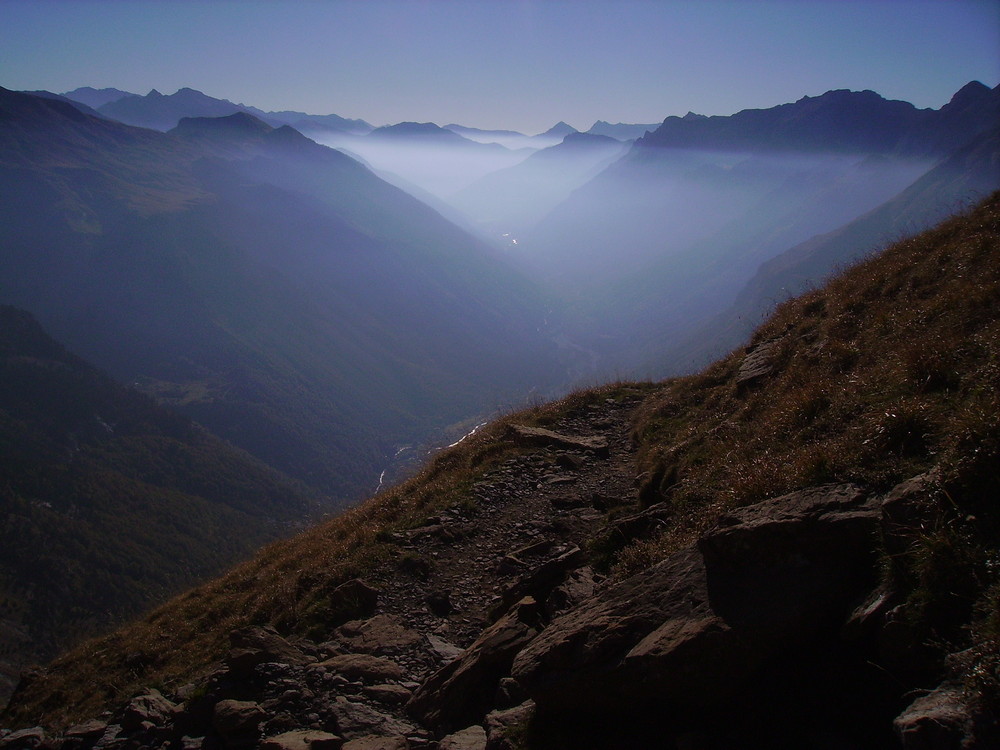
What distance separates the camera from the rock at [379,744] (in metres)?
6.95

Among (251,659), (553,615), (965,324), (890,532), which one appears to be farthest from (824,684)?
(251,659)

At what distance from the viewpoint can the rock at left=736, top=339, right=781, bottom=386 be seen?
12991 millimetres

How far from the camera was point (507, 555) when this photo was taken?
11.6m

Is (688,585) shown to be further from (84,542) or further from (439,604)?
(84,542)

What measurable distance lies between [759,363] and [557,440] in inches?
244

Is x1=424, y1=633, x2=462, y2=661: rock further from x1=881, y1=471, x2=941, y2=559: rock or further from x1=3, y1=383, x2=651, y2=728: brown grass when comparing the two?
x1=881, y1=471, x2=941, y2=559: rock

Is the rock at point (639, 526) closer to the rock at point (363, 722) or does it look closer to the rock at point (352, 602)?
the rock at point (363, 722)

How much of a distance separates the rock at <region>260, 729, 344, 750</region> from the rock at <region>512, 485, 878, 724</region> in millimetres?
2793

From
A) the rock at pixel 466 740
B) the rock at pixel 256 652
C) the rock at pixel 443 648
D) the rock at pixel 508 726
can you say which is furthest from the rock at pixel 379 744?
the rock at pixel 256 652

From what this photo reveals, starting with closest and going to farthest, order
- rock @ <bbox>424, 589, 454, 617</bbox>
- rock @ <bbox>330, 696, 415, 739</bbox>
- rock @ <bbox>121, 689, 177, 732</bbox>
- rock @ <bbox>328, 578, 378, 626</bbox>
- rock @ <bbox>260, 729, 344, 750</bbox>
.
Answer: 1. rock @ <bbox>260, 729, 344, 750</bbox>
2. rock @ <bbox>330, 696, 415, 739</bbox>
3. rock @ <bbox>121, 689, 177, 732</bbox>
4. rock @ <bbox>424, 589, 454, 617</bbox>
5. rock @ <bbox>328, 578, 378, 626</bbox>

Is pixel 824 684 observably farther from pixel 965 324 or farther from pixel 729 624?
pixel 965 324

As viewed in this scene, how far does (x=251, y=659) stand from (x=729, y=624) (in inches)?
298

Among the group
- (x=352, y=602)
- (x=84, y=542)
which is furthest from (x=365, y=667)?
(x=84, y=542)

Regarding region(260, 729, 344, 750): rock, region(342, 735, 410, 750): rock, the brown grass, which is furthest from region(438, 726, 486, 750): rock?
the brown grass
